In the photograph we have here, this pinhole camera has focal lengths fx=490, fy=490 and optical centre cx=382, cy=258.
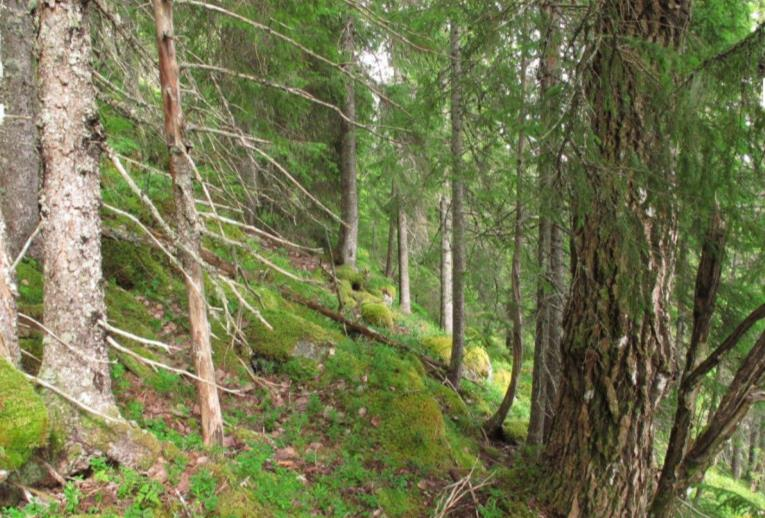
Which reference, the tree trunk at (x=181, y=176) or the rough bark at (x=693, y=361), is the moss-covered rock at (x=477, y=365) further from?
the tree trunk at (x=181, y=176)

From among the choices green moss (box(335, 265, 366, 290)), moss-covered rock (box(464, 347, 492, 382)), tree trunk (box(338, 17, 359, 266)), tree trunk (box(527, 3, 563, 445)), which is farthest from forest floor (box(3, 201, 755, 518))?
tree trunk (box(338, 17, 359, 266))

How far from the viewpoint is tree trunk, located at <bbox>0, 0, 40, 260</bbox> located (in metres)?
5.09

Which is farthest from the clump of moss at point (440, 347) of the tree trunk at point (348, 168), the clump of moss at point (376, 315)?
the tree trunk at point (348, 168)

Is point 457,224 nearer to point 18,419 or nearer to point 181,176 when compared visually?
point 181,176

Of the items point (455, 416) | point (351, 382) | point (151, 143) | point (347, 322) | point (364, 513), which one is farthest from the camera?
point (347, 322)

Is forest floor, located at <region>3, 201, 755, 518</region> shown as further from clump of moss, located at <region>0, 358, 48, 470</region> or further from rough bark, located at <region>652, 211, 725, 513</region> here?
rough bark, located at <region>652, 211, 725, 513</region>

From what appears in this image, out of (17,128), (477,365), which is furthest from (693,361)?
(477,365)

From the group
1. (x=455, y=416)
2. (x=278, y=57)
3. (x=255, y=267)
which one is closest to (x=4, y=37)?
(x=278, y=57)

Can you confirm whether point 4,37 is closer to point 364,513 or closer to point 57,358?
point 57,358

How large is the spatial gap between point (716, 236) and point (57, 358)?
4.58 meters

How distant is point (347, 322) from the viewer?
9008mm

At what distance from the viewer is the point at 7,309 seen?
10.6ft

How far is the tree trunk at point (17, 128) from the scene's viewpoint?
5.09 metres

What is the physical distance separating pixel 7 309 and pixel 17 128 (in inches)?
124
